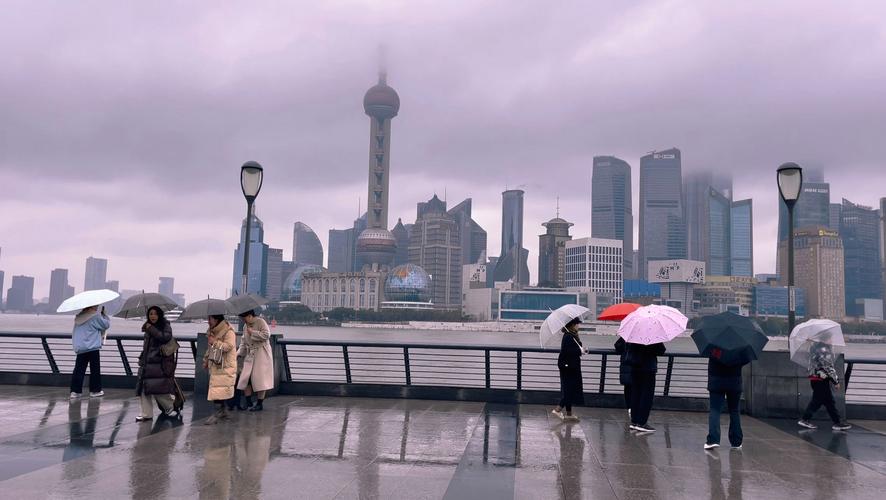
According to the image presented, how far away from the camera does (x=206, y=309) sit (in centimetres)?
1032

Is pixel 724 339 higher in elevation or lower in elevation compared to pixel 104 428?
higher

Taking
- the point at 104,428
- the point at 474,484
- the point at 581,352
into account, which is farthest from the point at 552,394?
the point at 104,428

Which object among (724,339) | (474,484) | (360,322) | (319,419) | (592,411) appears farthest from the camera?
(360,322)

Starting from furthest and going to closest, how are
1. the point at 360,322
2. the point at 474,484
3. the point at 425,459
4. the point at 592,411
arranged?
the point at 360,322 → the point at 592,411 → the point at 425,459 → the point at 474,484

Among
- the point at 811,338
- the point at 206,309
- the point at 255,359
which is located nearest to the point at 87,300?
the point at 206,309

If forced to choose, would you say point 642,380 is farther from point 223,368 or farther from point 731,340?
point 223,368

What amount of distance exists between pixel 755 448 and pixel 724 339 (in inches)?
68.7

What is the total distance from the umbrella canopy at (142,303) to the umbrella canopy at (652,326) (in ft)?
24.3

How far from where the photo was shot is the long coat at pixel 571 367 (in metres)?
11.2

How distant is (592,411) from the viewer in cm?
1258

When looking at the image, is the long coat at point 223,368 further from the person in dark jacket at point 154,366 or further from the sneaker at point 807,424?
the sneaker at point 807,424

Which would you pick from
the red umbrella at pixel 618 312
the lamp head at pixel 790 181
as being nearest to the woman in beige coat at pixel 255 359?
the red umbrella at pixel 618 312

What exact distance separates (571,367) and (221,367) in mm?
Result: 5700

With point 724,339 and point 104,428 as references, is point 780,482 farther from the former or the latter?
point 104,428
